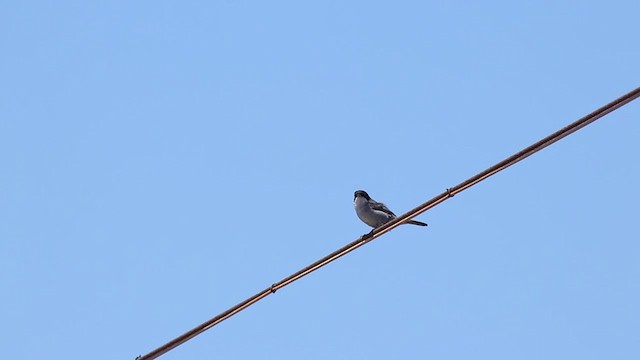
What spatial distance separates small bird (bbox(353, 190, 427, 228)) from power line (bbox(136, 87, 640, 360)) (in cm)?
804

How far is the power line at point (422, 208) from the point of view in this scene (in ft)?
29.7

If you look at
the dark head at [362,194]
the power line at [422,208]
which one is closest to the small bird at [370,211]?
the dark head at [362,194]

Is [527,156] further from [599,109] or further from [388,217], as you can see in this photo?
[388,217]

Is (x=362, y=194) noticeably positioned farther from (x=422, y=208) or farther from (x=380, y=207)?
(x=422, y=208)

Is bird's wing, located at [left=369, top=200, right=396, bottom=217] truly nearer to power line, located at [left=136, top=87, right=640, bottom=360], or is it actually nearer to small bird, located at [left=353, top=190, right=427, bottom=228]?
small bird, located at [left=353, top=190, right=427, bottom=228]

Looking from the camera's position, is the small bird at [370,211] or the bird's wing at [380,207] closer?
the small bird at [370,211]

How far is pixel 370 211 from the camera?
67.3 ft

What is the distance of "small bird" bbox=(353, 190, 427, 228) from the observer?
804 inches

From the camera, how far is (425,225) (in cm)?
1998

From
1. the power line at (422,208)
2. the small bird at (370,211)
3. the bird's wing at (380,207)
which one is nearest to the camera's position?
the power line at (422,208)

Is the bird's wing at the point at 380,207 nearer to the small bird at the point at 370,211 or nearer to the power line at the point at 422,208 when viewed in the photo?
the small bird at the point at 370,211

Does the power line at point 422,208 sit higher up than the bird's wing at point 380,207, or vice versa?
the bird's wing at point 380,207

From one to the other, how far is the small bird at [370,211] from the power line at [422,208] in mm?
8040

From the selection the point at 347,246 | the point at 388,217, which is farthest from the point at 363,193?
the point at 347,246
